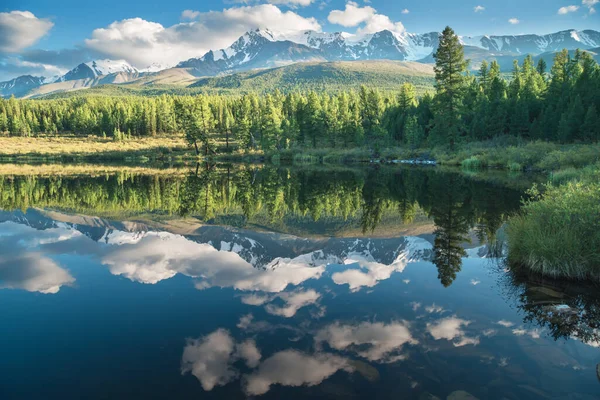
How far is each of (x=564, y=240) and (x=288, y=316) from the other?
7697mm

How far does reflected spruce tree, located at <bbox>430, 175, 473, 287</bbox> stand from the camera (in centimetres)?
1212

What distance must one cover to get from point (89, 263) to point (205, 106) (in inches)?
3083

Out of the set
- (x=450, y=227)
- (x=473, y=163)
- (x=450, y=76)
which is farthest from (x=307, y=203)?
(x=450, y=76)

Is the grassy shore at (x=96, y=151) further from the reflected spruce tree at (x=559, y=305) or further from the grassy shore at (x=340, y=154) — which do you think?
the reflected spruce tree at (x=559, y=305)

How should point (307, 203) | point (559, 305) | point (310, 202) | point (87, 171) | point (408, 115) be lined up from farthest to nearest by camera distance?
point (408, 115) → point (87, 171) → point (310, 202) → point (307, 203) → point (559, 305)

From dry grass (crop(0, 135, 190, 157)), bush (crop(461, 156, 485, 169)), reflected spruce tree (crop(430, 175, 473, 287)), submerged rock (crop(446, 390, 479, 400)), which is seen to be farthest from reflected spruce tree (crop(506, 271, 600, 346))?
dry grass (crop(0, 135, 190, 157))

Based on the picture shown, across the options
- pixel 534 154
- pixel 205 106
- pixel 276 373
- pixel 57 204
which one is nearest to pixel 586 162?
pixel 534 154

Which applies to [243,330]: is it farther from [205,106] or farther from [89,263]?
[205,106]

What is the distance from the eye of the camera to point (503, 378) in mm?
6148

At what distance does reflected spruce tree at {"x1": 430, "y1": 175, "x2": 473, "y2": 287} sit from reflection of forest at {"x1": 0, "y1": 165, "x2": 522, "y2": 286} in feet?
0.10

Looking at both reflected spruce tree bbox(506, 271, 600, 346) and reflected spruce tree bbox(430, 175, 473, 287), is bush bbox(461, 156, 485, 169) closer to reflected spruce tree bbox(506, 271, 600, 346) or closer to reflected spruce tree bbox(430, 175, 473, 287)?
reflected spruce tree bbox(430, 175, 473, 287)

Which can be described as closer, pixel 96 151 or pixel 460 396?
pixel 460 396

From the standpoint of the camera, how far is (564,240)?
1033cm

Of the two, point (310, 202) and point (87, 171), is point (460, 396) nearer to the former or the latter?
point (310, 202)
